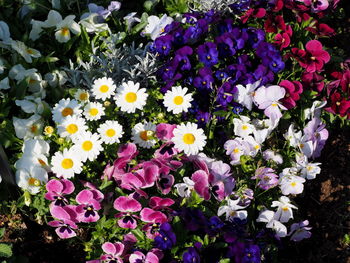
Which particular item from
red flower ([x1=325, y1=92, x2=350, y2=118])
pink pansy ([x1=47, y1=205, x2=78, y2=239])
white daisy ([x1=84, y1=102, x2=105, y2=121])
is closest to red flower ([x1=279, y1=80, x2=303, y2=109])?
red flower ([x1=325, y1=92, x2=350, y2=118])

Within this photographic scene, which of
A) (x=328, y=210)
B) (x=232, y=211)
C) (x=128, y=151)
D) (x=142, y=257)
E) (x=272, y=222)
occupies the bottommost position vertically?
(x=328, y=210)

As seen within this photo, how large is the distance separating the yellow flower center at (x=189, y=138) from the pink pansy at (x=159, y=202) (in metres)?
0.37

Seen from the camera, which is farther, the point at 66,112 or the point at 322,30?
the point at 322,30

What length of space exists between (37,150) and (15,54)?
81 cm

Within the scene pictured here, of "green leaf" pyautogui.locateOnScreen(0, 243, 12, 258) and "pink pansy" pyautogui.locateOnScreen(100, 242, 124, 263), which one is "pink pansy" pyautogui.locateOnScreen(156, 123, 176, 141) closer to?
"pink pansy" pyautogui.locateOnScreen(100, 242, 124, 263)

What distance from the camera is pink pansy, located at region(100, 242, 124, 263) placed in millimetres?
2467

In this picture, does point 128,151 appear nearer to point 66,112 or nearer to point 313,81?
point 66,112

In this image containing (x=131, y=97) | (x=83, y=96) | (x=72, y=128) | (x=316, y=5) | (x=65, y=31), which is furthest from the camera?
(x=316, y=5)

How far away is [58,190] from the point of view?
2.56m

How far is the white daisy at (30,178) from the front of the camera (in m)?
2.70

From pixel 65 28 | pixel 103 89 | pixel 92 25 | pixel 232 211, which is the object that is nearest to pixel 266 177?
pixel 232 211

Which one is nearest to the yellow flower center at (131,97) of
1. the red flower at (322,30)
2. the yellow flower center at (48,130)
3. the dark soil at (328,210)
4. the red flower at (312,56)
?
the yellow flower center at (48,130)

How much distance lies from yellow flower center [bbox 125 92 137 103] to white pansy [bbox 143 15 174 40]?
73 centimetres

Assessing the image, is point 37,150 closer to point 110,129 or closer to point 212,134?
point 110,129
